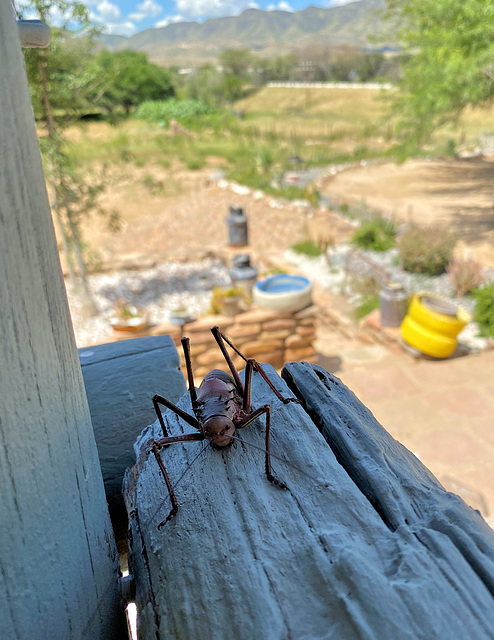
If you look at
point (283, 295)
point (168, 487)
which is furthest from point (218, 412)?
point (283, 295)

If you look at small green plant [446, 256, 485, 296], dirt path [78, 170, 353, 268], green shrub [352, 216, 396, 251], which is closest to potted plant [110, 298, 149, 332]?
dirt path [78, 170, 353, 268]

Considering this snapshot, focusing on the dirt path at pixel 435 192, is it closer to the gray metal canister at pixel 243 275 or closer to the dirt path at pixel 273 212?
the dirt path at pixel 273 212

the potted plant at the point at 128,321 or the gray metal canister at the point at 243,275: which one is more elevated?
the gray metal canister at the point at 243,275

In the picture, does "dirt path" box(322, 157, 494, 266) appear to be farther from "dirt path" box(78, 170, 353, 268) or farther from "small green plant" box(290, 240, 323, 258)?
"small green plant" box(290, 240, 323, 258)

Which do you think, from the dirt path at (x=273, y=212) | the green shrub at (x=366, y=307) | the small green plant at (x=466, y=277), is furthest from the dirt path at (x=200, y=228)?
the small green plant at (x=466, y=277)

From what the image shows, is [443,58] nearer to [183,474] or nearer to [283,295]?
[283,295]

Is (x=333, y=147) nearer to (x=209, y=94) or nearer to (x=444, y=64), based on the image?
(x=444, y=64)

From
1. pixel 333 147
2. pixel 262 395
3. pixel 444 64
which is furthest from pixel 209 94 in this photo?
pixel 262 395
